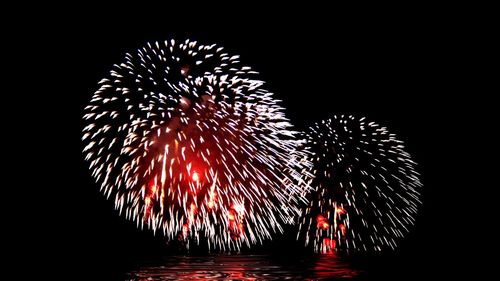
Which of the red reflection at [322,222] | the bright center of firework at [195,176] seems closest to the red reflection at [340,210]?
the red reflection at [322,222]

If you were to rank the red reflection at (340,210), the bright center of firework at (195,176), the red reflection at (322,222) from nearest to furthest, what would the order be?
the bright center of firework at (195,176) → the red reflection at (340,210) → the red reflection at (322,222)

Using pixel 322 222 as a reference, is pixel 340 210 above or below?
above

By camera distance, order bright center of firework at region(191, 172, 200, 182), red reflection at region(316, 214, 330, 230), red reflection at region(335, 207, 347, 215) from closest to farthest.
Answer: bright center of firework at region(191, 172, 200, 182) → red reflection at region(335, 207, 347, 215) → red reflection at region(316, 214, 330, 230)

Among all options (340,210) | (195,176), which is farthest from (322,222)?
(195,176)

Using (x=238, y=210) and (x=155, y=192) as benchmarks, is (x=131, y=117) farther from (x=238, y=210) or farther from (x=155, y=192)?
(x=238, y=210)

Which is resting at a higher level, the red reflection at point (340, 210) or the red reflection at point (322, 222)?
the red reflection at point (340, 210)

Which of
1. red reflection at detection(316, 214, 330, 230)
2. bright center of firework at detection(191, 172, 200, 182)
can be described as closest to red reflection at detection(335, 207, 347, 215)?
red reflection at detection(316, 214, 330, 230)

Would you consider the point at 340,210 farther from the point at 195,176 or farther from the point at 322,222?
the point at 195,176

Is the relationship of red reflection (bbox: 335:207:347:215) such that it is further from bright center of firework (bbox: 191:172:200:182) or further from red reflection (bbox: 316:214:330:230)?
bright center of firework (bbox: 191:172:200:182)

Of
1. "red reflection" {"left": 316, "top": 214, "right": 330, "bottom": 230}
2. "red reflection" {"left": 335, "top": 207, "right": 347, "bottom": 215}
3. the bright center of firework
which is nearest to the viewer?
the bright center of firework

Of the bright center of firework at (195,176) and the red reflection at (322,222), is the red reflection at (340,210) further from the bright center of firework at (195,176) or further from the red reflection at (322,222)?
the bright center of firework at (195,176)

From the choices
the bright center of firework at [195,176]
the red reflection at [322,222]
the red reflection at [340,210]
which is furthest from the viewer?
the red reflection at [322,222]

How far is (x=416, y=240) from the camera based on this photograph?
52344 millimetres

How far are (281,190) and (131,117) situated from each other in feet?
23.9
